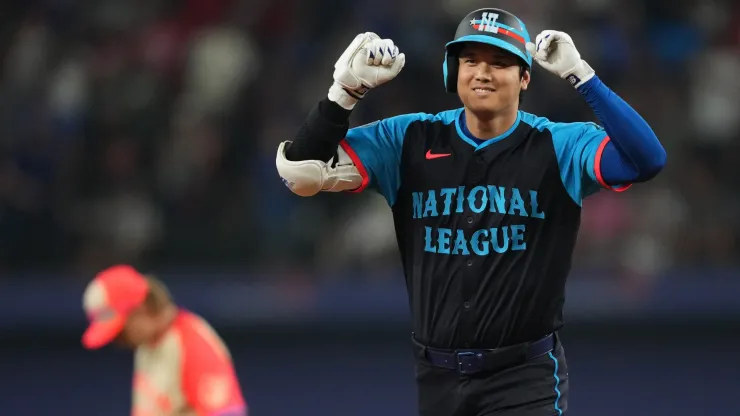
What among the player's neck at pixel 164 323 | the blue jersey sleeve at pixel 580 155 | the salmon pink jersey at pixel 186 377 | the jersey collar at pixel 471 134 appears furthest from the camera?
the player's neck at pixel 164 323

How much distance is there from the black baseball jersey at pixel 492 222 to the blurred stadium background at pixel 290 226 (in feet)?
14.0

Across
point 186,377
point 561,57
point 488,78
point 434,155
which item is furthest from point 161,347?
point 561,57

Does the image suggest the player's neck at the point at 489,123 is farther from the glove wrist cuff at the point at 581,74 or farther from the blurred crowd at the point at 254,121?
the blurred crowd at the point at 254,121

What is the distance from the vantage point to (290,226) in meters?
8.24

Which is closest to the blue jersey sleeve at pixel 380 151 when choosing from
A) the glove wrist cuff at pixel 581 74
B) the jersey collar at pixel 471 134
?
the jersey collar at pixel 471 134

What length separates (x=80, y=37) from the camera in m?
9.17

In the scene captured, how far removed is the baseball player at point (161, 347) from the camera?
16.7 ft

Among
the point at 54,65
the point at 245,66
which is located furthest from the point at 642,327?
the point at 54,65

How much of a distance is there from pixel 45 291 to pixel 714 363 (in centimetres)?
480

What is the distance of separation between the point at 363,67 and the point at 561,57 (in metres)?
0.61

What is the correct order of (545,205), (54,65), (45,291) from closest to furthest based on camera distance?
1. (545,205)
2. (45,291)
3. (54,65)

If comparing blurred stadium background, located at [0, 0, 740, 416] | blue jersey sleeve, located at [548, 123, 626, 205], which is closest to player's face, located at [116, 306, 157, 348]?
blue jersey sleeve, located at [548, 123, 626, 205]

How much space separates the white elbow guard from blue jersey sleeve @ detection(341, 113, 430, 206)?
3 cm

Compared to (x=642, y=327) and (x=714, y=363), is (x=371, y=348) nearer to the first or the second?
(x=642, y=327)
